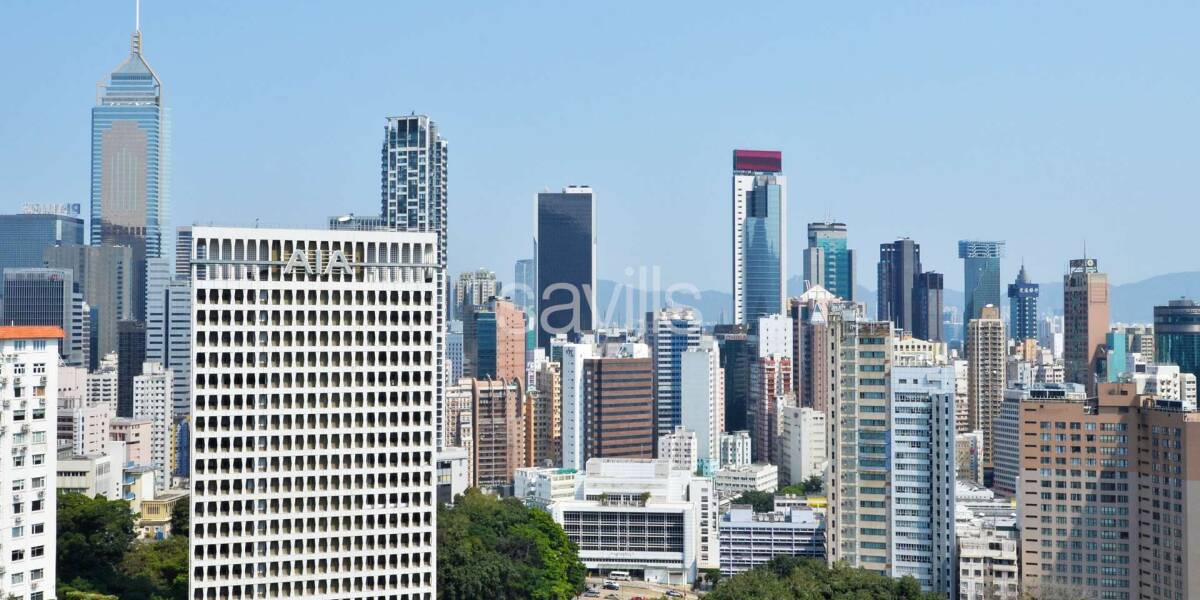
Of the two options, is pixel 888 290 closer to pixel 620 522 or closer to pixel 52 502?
pixel 620 522

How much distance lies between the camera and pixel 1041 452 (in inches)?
1756

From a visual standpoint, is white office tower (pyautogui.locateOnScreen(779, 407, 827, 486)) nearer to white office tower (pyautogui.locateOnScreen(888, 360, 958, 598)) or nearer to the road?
the road

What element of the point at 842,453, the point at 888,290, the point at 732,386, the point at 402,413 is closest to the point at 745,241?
the point at 888,290

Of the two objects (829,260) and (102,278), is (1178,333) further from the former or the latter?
(102,278)

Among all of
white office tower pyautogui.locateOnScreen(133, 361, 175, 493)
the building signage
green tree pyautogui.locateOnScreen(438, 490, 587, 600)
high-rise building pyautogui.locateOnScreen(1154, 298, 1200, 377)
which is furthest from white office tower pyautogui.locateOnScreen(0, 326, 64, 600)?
high-rise building pyautogui.locateOnScreen(1154, 298, 1200, 377)

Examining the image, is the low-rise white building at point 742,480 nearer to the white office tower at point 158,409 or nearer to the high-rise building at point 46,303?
the white office tower at point 158,409

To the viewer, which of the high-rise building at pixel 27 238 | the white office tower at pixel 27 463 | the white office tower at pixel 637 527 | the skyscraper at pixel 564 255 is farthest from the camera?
the skyscraper at pixel 564 255

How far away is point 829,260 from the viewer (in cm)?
14838

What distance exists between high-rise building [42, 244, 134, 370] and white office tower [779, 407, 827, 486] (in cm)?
5176

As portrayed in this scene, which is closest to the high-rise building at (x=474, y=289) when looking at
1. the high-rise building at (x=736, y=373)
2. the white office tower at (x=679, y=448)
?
the high-rise building at (x=736, y=373)

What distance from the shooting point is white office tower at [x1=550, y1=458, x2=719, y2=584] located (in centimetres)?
5569

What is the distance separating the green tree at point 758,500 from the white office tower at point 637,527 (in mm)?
10781

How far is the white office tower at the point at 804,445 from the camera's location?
269 feet

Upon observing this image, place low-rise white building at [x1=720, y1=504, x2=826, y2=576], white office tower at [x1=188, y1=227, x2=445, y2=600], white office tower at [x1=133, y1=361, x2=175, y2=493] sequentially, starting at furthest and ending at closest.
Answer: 1. white office tower at [x1=133, y1=361, x2=175, y2=493]
2. low-rise white building at [x1=720, y1=504, x2=826, y2=576]
3. white office tower at [x1=188, y1=227, x2=445, y2=600]
